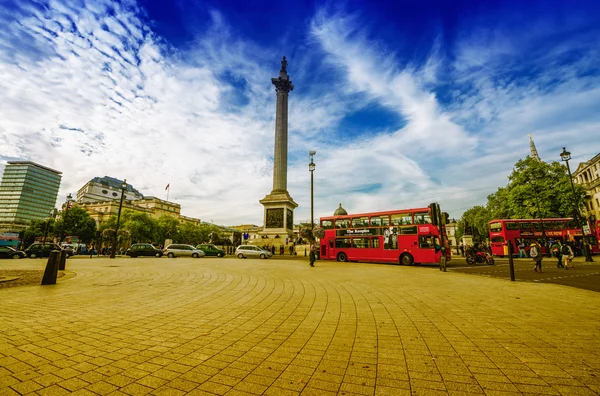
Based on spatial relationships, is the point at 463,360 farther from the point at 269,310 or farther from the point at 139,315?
the point at 139,315

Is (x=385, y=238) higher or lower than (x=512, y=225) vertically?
lower

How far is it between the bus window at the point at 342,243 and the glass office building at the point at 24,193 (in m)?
150

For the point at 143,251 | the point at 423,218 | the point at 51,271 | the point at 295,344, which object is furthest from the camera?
the point at 143,251

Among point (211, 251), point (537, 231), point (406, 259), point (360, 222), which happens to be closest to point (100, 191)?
point (211, 251)

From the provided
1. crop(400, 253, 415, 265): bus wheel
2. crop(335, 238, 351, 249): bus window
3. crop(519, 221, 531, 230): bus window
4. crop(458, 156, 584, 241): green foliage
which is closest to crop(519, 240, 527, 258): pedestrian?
crop(519, 221, 531, 230): bus window

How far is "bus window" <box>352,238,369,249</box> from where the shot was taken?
67.7 ft

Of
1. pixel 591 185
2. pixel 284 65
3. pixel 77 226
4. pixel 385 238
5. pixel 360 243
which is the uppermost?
pixel 284 65

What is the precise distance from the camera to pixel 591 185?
49219mm

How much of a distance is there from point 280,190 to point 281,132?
1008 cm

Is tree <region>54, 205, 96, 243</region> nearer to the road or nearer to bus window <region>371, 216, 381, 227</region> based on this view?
bus window <region>371, 216, 381, 227</region>

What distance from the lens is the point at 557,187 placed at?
112ft

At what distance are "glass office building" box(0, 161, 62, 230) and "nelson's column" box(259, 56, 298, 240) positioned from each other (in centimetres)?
13541

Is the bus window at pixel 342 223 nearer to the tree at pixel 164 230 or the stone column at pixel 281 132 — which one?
the stone column at pixel 281 132

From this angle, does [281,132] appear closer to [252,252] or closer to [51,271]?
[252,252]
